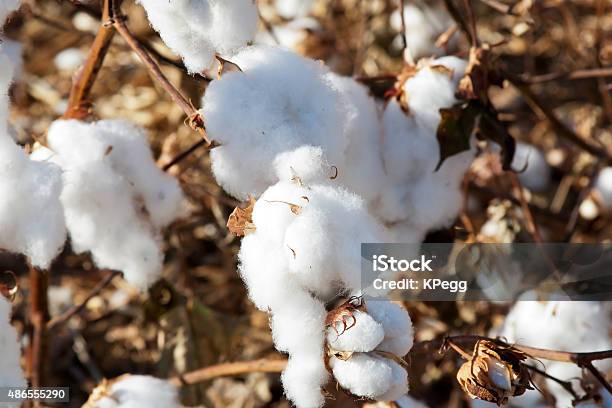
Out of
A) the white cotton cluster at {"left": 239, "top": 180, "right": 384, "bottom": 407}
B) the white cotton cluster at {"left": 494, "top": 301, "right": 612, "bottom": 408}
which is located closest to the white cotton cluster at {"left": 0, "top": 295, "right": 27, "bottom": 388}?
the white cotton cluster at {"left": 239, "top": 180, "right": 384, "bottom": 407}

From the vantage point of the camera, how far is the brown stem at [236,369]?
1.46 meters

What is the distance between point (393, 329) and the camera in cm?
106

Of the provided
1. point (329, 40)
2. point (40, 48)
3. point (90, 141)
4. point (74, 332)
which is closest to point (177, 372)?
point (74, 332)

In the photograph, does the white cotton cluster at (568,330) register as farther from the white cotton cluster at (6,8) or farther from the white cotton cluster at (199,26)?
the white cotton cluster at (6,8)

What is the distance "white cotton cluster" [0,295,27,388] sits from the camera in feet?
4.29

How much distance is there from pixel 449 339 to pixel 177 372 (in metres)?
0.91

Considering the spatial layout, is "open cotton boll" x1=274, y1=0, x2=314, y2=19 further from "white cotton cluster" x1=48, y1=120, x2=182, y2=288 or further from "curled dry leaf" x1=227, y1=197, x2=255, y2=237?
"curled dry leaf" x1=227, y1=197, x2=255, y2=237

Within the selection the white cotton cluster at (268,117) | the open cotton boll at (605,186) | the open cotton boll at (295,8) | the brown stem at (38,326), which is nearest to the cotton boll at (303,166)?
the white cotton cluster at (268,117)

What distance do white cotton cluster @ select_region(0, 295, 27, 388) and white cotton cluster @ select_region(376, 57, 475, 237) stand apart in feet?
2.15

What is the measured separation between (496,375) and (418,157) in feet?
1.60

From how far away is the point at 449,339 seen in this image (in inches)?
46.7

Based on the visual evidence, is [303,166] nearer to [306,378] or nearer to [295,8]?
[306,378]

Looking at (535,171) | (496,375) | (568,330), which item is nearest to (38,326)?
(496,375)

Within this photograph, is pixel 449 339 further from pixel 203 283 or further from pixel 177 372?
pixel 203 283
